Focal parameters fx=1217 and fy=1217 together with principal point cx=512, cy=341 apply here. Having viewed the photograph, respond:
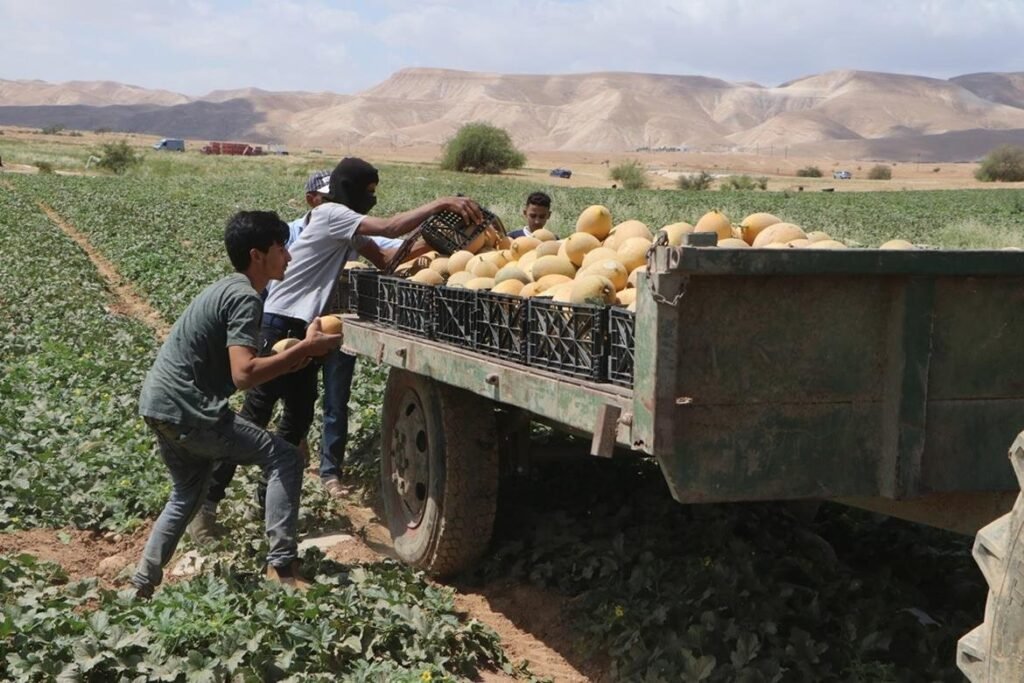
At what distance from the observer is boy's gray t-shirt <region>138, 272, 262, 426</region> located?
17.6ft

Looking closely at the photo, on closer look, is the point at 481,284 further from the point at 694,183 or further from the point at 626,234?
the point at 694,183

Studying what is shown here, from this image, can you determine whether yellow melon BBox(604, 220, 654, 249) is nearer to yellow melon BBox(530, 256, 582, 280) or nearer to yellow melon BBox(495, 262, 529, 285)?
yellow melon BBox(530, 256, 582, 280)

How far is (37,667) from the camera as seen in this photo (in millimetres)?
4461

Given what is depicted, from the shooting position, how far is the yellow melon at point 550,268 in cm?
591

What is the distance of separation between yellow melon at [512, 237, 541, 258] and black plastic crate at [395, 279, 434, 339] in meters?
0.83

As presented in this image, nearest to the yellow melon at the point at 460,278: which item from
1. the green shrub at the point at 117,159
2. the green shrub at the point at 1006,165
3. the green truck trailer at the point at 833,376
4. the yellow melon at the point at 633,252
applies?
the yellow melon at the point at 633,252

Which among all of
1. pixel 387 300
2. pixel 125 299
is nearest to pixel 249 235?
pixel 387 300

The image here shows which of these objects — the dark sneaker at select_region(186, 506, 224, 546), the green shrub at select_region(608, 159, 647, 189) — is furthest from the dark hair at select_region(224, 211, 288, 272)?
the green shrub at select_region(608, 159, 647, 189)

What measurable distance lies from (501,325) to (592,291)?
450 mm

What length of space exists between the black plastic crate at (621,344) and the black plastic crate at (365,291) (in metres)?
2.61

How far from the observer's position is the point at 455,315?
5641mm

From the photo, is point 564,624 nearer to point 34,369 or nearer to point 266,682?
point 266,682

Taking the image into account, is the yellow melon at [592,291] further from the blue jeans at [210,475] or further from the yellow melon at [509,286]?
the blue jeans at [210,475]

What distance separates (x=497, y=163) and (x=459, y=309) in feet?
279
